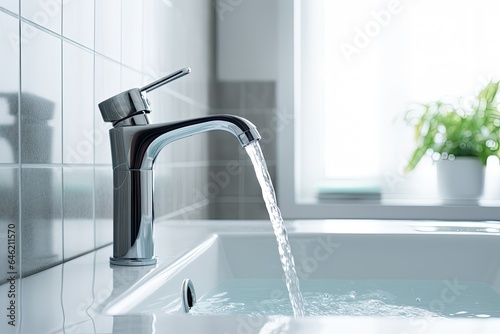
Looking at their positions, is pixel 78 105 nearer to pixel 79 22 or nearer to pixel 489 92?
pixel 79 22

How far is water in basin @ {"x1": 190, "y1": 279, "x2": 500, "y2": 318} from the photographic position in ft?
2.97

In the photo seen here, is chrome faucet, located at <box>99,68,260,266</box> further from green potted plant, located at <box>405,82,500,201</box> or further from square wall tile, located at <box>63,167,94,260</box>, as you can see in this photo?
green potted plant, located at <box>405,82,500,201</box>

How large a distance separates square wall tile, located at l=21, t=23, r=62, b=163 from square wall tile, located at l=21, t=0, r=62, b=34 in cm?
1

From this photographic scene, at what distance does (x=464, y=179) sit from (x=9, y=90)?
5.34 ft

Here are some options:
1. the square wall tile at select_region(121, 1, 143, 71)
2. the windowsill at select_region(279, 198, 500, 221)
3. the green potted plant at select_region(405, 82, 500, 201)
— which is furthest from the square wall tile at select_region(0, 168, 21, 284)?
the green potted plant at select_region(405, 82, 500, 201)

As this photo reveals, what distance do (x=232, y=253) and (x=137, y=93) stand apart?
41cm

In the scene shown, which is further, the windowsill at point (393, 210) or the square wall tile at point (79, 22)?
the windowsill at point (393, 210)

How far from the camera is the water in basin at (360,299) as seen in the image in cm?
90

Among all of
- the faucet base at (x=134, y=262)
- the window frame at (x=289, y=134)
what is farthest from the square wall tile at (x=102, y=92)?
the window frame at (x=289, y=134)

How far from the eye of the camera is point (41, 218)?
864mm

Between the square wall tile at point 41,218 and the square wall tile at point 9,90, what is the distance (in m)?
0.04

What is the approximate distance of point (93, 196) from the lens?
41.8 inches

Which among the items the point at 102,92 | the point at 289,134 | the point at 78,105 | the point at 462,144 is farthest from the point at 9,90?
the point at 462,144

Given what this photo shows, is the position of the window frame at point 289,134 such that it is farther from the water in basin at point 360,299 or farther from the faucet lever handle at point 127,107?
the faucet lever handle at point 127,107
